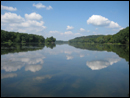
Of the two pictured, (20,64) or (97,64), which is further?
(97,64)

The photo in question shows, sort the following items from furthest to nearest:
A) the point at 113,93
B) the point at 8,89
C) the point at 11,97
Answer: the point at 8,89 → the point at 113,93 → the point at 11,97

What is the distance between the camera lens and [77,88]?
6.50 metres

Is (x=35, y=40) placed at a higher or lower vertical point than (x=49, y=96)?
higher

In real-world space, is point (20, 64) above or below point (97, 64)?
above

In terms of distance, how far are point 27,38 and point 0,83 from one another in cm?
13827

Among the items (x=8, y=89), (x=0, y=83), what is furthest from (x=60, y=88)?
(x=0, y=83)

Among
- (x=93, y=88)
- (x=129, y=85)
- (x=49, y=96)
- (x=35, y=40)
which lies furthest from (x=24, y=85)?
(x=35, y=40)

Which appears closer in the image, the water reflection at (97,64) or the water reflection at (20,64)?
the water reflection at (20,64)

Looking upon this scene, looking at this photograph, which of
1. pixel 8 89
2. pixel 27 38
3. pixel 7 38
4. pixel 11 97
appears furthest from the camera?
pixel 27 38

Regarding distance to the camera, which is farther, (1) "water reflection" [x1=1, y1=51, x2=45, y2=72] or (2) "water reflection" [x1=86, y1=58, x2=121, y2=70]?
(2) "water reflection" [x1=86, y1=58, x2=121, y2=70]

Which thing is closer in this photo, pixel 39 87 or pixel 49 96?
pixel 49 96

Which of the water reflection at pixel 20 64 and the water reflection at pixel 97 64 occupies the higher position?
the water reflection at pixel 20 64

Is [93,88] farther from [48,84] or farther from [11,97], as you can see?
[11,97]

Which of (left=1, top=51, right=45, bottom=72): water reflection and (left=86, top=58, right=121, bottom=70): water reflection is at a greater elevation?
(left=1, top=51, right=45, bottom=72): water reflection
